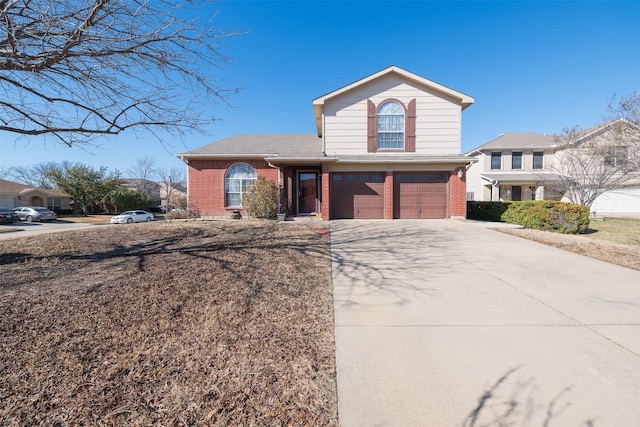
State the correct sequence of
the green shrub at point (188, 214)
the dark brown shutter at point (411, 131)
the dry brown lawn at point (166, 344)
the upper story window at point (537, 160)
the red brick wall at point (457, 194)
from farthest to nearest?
the upper story window at point (537, 160) < the green shrub at point (188, 214) < the dark brown shutter at point (411, 131) < the red brick wall at point (457, 194) < the dry brown lawn at point (166, 344)

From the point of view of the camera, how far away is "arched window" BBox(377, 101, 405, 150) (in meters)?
14.4

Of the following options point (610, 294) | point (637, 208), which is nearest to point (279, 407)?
point (610, 294)

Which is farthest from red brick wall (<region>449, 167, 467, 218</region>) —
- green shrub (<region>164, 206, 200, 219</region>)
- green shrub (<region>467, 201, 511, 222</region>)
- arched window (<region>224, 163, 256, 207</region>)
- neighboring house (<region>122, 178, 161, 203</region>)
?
neighboring house (<region>122, 178, 161, 203</region>)

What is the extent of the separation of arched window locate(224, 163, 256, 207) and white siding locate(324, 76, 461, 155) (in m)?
4.87

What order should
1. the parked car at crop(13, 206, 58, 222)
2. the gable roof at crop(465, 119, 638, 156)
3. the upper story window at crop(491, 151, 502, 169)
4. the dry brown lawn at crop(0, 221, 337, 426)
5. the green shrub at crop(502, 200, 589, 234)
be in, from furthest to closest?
the parked car at crop(13, 206, 58, 222) < the upper story window at crop(491, 151, 502, 169) < the gable roof at crop(465, 119, 638, 156) < the green shrub at crop(502, 200, 589, 234) < the dry brown lawn at crop(0, 221, 337, 426)

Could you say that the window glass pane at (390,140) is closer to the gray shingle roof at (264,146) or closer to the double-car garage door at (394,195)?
the double-car garage door at (394,195)

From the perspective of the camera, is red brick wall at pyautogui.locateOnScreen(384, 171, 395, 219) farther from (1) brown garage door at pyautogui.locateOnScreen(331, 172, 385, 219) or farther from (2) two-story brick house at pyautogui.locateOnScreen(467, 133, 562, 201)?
(2) two-story brick house at pyautogui.locateOnScreen(467, 133, 562, 201)

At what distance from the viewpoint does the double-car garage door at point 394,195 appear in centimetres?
1395

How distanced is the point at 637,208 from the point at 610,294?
28092mm

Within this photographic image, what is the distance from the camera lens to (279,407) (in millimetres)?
1928

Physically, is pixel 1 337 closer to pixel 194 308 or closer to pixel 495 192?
pixel 194 308

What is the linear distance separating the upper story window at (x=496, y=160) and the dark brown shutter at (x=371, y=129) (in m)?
15.3

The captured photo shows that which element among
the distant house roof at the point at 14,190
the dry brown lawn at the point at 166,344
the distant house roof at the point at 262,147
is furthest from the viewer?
the distant house roof at the point at 14,190

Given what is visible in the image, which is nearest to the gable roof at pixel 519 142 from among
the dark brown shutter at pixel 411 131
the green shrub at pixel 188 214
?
the dark brown shutter at pixel 411 131
